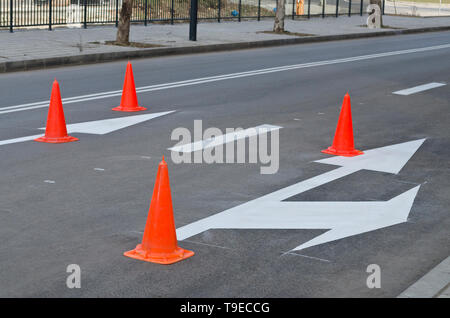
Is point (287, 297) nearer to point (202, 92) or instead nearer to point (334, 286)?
point (334, 286)

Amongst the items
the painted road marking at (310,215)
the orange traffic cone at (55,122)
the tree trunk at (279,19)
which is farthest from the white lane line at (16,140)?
the tree trunk at (279,19)

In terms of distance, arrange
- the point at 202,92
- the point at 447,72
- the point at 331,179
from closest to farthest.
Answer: the point at 331,179, the point at 202,92, the point at 447,72

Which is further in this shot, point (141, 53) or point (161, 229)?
point (141, 53)

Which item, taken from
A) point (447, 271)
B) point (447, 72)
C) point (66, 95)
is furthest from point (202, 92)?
point (447, 271)

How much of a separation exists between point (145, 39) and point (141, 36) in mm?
1054

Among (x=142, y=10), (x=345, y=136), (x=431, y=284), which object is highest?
(x=142, y=10)

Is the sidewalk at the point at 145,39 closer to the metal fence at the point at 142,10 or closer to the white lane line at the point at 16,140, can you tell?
the metal fence at the point at 142,10

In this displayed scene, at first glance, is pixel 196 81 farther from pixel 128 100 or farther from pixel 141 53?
pixel 141 53

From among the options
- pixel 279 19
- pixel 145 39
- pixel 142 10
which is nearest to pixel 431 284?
pixel 145 39

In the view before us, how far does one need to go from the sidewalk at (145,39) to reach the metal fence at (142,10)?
20.0 inches

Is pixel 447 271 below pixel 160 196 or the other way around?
below

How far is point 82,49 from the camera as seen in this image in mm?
19656

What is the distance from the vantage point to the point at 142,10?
98.8ft

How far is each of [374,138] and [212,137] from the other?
2.22 metres
